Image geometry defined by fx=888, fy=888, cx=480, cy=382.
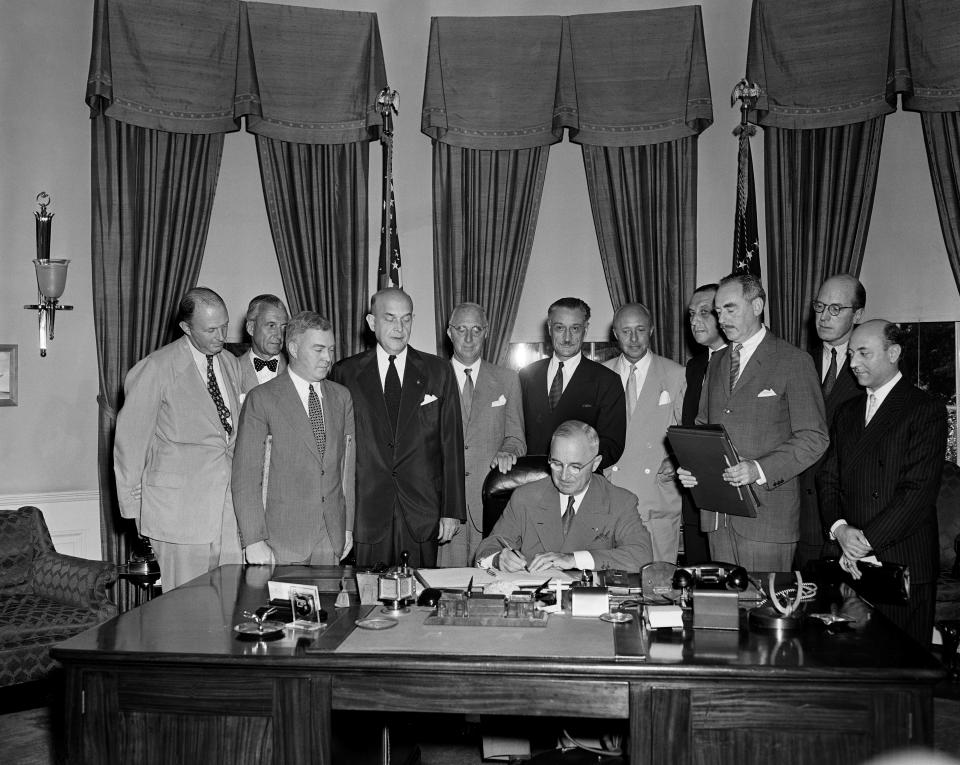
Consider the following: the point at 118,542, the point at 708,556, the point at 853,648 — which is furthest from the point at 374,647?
the point at 118,542

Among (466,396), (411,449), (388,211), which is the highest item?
(388,211)

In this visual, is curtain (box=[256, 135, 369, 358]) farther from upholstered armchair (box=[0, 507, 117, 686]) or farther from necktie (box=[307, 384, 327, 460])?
necktie (box=[307, 384, 327, 460])

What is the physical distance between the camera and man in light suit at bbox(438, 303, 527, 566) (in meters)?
4.76

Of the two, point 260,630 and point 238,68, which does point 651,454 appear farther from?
point 238,68

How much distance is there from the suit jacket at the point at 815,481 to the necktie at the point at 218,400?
8.99 feet

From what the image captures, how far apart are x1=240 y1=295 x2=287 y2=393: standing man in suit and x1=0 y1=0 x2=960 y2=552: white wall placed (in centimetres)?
175

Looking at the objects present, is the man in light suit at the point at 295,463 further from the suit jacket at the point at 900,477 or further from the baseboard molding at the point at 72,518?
the baseboard molding at the point at 72,518

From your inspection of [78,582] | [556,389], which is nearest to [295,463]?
[556,389]

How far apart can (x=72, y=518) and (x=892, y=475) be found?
206 inches

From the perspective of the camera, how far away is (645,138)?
6.51m

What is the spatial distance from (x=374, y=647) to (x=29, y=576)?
3.65 meters

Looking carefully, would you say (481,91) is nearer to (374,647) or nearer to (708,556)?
(708,556)

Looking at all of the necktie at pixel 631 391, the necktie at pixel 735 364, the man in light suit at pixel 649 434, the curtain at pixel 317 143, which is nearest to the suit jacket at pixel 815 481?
the necktie at pixel 735 364

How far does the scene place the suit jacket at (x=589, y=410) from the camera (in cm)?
466
